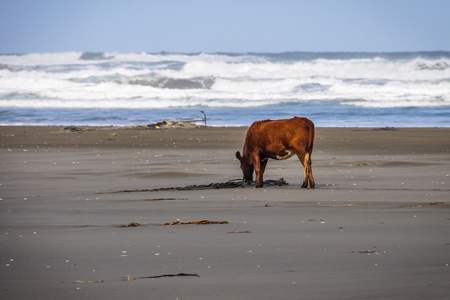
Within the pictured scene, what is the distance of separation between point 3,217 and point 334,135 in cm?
1493

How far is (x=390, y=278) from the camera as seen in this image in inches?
207

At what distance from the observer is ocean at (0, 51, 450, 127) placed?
3369 centimetres

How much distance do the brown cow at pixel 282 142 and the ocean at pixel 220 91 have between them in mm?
16801

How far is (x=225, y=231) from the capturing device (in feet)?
24.1

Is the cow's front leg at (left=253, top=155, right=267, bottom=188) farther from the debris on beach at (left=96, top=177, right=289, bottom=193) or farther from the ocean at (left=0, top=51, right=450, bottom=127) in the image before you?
the ocean at (left=0, top=51, right=450, bottom=127)

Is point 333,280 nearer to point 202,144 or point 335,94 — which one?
point 202,144

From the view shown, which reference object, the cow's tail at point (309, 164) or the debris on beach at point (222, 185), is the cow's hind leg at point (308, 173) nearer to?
the cow's tail at point (309, 164)

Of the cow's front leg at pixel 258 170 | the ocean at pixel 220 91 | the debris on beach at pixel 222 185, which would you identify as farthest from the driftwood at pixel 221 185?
the ocean at pixel 220 91

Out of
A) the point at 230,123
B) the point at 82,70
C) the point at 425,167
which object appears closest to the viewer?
the point at 425,167

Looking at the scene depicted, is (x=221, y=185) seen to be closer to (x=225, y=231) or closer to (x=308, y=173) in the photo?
(x=308, y=173)

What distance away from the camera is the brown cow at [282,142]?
11383mm

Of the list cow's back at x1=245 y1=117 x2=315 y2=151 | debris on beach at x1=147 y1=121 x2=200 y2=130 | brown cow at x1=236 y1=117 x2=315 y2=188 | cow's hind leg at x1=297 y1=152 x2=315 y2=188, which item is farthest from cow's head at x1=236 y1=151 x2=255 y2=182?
debris on beach at x1=147 y1=121 x2=200 y2=130

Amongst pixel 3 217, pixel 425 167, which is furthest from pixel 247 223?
pixel 425 167

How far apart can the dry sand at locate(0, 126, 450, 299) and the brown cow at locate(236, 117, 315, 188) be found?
0.45 metres
